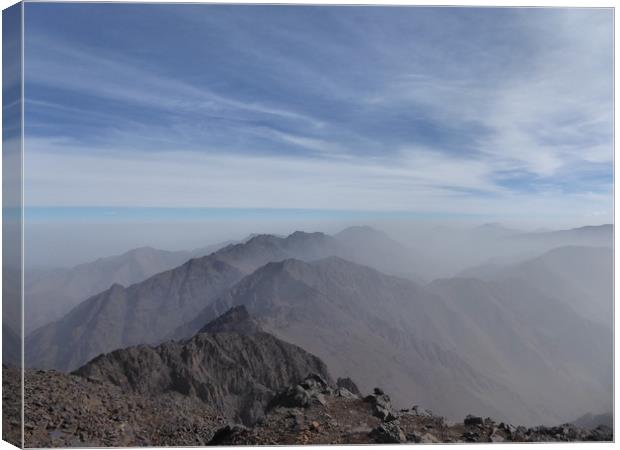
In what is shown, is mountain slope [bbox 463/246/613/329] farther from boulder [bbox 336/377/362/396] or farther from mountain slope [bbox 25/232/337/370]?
mountain slope [bbox 25/232/337/370]

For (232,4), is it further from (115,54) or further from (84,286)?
(84,286)

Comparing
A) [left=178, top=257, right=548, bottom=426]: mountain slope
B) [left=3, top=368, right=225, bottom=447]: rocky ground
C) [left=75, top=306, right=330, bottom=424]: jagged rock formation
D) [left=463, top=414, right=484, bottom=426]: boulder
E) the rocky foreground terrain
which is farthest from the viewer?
[left=178, top=257, right=548, bottom=426]: mountain slope

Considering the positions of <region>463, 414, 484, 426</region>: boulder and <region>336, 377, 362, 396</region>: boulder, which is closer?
<region>463, 414, 484, 426</region>: boulder

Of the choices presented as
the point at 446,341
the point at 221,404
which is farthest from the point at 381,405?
the point at 221,404

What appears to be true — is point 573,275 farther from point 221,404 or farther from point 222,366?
point 221,404

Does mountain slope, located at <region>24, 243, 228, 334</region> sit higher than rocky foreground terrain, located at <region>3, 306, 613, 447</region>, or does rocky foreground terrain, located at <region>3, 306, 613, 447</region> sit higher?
mountain slope, located at <region>24, 243, 228, 334</region>

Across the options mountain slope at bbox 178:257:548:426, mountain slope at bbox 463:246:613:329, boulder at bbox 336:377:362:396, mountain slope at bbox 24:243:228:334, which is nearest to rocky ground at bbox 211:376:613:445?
boulder at bbox 336:377:362:396

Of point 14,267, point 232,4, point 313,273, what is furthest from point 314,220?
point 14,267
